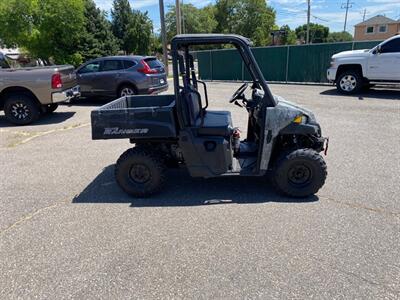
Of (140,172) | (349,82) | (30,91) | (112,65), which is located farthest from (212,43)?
(349,82)

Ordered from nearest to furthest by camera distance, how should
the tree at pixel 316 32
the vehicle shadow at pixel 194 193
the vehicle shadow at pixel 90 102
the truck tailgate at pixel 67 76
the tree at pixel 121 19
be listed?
the vehicle shadow at pixel 194 193, the truck tailgate at pixel 67 76, the vehicle shadow at pixel 90 102, the tree at pixel 121 19, the tree at pixel 316 32

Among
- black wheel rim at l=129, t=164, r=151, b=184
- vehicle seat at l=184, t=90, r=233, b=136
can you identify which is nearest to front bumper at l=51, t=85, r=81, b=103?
black wheel rim at l=129, t=164, r=151, b=184

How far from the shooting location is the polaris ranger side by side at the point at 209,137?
383 centimetres

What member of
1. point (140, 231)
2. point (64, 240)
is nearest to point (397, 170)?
point (140, 231)

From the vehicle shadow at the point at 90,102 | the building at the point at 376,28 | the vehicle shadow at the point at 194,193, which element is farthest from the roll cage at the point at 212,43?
the building at the point at 376,28

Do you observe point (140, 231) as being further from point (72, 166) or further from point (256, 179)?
point (72, 166)

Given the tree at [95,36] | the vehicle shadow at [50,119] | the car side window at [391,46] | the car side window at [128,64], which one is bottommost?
the vehicle shadow at [50,119]

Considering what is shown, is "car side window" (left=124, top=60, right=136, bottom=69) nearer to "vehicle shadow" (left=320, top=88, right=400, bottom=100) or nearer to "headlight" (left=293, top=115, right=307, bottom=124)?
"vehicle shadow" (left=320, top=88, right=400, bottom=100)

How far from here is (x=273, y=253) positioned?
9.84 ft

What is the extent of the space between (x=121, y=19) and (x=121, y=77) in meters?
30.6

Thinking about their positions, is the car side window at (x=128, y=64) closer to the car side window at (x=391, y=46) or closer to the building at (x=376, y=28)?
the car side window at (x=391, y=46)

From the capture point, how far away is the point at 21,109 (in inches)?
335

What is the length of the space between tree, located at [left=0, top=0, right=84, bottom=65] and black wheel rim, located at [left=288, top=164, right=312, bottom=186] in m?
18.6

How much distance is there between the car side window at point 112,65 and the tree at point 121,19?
28.4 m
